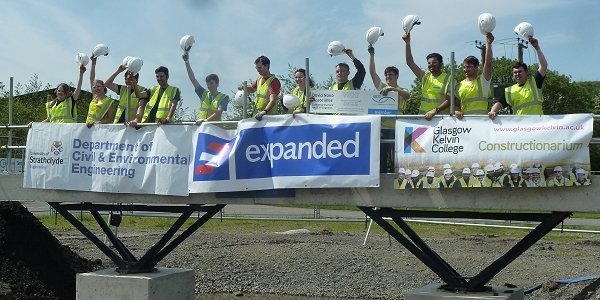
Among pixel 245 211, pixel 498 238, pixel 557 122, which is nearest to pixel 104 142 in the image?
pixel 557 122

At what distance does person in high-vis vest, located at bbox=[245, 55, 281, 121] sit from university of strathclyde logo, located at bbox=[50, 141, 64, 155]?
3622mm

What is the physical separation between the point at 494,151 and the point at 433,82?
1637 millimetres

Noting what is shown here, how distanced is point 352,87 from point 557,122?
10.9 feet

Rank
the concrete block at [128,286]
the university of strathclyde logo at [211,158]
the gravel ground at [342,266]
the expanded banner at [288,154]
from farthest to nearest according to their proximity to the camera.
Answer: the gravel ground at [342,266] → the concrete block at [128,286] → the university of strathclyde logo at [211,158] → the expanded banner at [288,154]

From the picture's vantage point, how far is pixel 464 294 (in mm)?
11633

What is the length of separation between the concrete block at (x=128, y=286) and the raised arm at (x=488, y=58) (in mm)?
6669

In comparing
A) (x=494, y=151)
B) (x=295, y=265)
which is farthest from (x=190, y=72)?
(x=295, y=265)

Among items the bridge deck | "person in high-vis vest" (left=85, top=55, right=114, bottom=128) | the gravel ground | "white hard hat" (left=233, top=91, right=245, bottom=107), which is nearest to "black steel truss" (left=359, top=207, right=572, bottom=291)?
the bridge deck

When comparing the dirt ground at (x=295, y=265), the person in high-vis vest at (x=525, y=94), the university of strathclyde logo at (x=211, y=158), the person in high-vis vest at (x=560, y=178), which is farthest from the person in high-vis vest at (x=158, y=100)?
the person in high-vis vest at (x=560, y=178)

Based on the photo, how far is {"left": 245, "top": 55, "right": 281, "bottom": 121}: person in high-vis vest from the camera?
12.1 meters

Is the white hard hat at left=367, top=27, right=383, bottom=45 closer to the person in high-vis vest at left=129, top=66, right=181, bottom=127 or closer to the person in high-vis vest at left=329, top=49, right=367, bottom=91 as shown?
the person in high-vis vest at left=329, top=49, right=367, bottom=91

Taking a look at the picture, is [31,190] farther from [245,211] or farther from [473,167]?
[245,211]

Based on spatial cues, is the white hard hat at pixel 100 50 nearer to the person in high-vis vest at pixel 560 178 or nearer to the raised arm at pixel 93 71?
the raised arm at pixel 93 71

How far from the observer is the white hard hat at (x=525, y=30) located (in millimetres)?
10102
